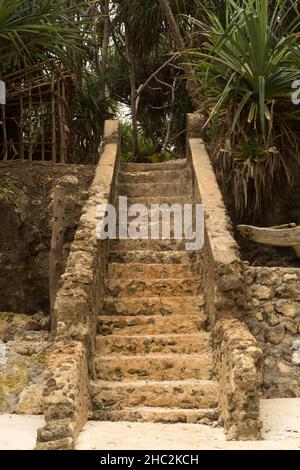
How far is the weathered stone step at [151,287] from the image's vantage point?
25.3 ft

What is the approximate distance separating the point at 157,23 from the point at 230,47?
Result: 4492mm

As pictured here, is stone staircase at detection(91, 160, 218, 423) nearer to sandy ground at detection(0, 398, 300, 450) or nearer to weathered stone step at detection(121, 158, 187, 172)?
sandy ground at detection(0, 398, 300, 450)

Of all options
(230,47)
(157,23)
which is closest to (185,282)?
(230,47)

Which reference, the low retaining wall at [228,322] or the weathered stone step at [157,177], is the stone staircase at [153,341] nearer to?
the low retaining wall at [228,322]

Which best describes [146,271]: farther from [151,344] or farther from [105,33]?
[105,33]

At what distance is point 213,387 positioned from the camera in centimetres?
638

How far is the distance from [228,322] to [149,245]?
2265 mm

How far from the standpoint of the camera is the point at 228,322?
654cm

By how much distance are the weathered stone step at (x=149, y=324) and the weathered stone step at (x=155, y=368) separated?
18.2 inches

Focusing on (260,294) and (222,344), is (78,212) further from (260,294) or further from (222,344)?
(222,344)

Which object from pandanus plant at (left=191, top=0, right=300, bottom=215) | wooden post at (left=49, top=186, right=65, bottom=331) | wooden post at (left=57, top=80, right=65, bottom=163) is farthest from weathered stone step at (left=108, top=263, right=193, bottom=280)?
wooden post at (left=57, top=80, right=65, bottom=163)

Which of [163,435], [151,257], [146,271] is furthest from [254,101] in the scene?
[163,435]

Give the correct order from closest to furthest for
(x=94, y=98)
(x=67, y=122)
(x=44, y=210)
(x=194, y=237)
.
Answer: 1. (x=194, y=237)
2. (x=44, y=210)
3. (x=67, y=122)
4. (x=94, y=98)

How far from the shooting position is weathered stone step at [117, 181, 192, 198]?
31.7 ft
